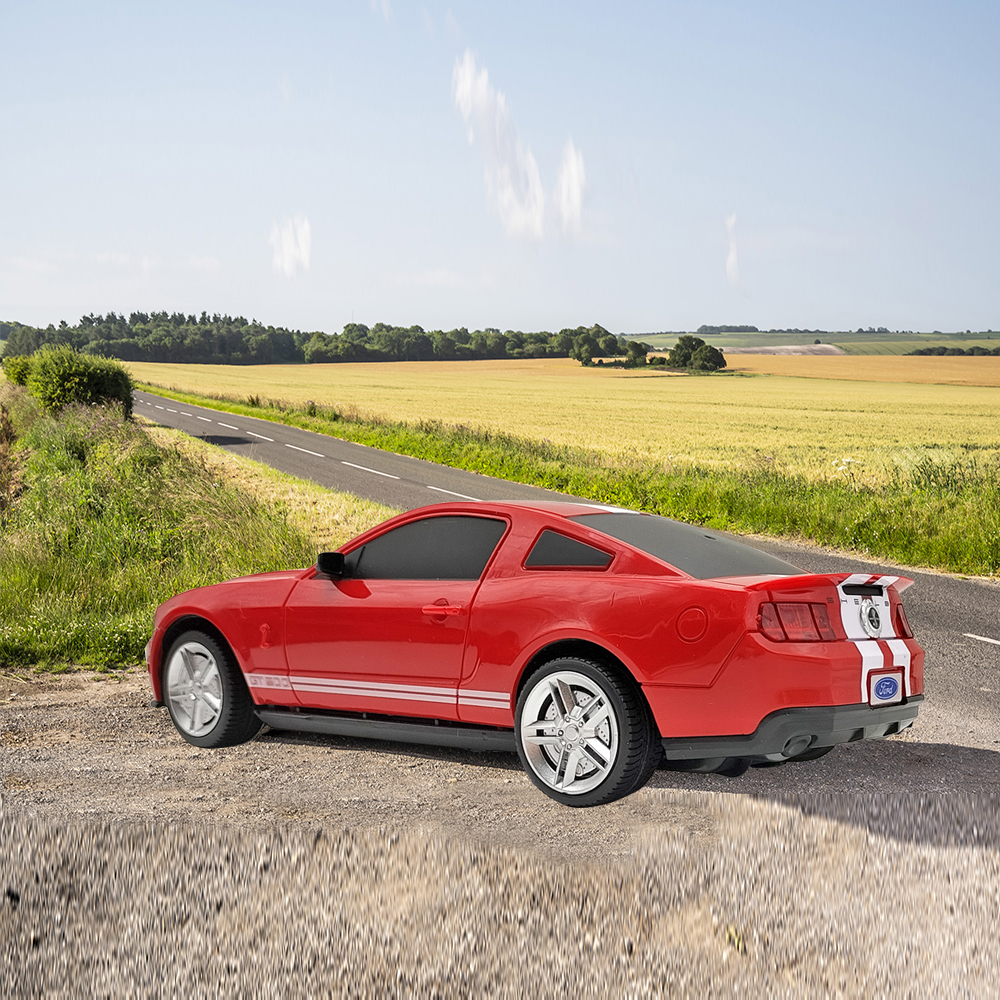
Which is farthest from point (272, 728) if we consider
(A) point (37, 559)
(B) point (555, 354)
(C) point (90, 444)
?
(B) point (555, 354)

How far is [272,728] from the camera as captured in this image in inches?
257

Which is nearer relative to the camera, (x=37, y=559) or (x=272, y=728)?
(x=272, y=728)

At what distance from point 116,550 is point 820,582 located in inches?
→ 349

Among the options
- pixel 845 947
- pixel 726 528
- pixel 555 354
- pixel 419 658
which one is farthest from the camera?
pixel 555 354

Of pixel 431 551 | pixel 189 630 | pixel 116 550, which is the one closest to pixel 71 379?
pixel 116 550

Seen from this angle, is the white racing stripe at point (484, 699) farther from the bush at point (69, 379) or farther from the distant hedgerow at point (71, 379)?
the bush at point (69, 379)

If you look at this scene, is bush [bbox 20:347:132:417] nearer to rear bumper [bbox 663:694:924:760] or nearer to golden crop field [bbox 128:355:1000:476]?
golden crop field [bbox 128:355:1000:476]

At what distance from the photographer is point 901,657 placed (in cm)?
504

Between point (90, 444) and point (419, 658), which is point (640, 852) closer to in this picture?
point (419, 658)

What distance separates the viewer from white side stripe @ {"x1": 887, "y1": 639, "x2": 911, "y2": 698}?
500 cm

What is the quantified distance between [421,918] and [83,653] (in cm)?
570

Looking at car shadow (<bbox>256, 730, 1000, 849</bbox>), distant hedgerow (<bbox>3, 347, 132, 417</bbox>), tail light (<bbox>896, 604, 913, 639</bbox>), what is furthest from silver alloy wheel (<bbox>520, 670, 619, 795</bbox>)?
distant hedgerow (<bbox>3, 347, 132, 417</bbox>)

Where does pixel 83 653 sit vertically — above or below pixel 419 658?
below

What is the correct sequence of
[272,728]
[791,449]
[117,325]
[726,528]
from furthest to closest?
[117,325]
[791,449]
[726,528]
[272,728]
